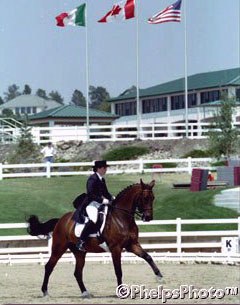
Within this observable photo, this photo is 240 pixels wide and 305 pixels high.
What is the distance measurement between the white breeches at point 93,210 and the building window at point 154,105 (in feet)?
256

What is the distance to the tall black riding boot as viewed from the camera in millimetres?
17500

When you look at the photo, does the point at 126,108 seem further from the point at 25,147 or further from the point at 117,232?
the point at 117,232

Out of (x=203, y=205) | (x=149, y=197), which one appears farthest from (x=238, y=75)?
(x=149, y=197)

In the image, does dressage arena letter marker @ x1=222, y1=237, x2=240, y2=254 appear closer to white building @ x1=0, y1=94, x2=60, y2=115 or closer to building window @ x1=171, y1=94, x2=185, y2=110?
building window @ x1=171, y1=94, x2=185, y2=110

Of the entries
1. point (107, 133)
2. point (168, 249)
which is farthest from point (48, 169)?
point (168, 249)

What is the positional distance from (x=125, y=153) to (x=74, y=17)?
924 cm

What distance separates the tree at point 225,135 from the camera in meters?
51.0

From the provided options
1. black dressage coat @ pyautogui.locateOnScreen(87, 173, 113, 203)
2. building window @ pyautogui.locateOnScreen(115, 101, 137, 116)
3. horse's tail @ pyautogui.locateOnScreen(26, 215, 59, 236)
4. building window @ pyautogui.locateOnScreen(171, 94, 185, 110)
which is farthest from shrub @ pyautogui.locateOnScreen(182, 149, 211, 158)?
building window @ pyautogui.locateOnScreen(115, 101, 137, 116)

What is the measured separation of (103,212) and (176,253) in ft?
30.3

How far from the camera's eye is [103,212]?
58.1 feet

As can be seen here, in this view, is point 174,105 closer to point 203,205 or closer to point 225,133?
point 225,133

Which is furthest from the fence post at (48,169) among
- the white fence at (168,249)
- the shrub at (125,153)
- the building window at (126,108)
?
the building window at (126,108)

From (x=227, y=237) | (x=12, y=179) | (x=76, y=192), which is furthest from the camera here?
(x=12, y=179)

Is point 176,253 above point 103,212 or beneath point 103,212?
beneath
